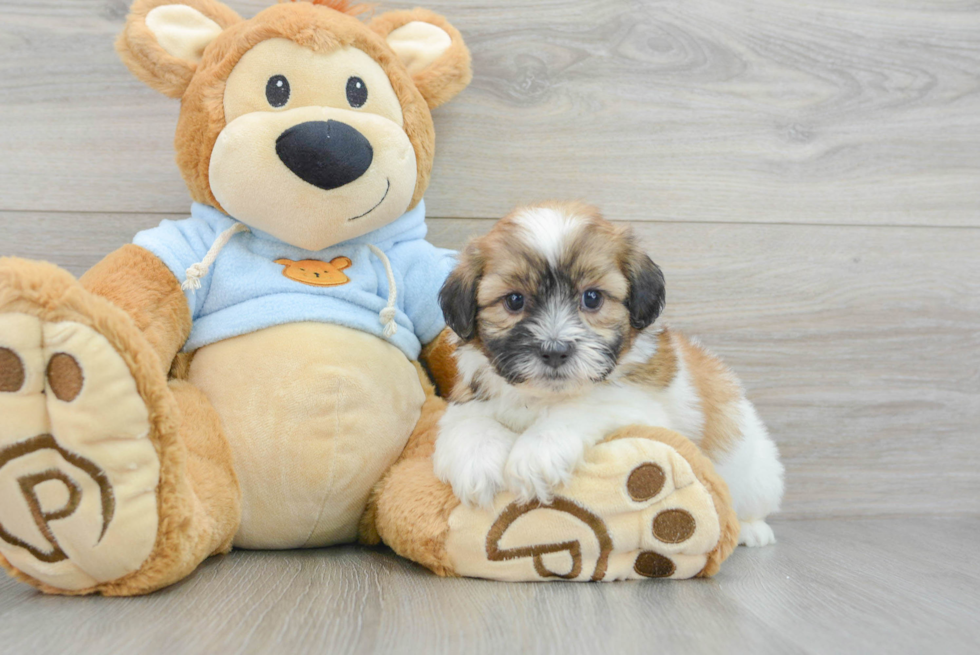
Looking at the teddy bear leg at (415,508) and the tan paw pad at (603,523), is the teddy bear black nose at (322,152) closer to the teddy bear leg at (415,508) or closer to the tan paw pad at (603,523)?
the teddy bear leg at (415,508)

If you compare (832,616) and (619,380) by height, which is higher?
(619,380)

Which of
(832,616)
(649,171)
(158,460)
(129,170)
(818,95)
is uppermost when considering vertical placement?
(818,95)

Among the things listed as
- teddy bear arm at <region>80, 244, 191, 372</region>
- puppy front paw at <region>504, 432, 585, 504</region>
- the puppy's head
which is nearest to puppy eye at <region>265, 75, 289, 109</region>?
teddy bear arm at <region>80, 244, 191, 372</region>

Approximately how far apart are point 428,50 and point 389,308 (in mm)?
655

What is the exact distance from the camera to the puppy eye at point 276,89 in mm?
1649

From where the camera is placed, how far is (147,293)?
162 cm

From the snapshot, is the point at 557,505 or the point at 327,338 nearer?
the point at 557,505

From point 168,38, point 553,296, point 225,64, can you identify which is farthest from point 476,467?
point 168,38

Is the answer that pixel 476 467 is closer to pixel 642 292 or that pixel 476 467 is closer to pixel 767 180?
pixel 642 292

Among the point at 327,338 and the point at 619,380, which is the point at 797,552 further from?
the point at 327,338

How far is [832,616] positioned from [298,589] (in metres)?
0.98

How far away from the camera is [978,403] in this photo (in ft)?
7.80

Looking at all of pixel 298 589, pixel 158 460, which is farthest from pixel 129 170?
pixel 298 589

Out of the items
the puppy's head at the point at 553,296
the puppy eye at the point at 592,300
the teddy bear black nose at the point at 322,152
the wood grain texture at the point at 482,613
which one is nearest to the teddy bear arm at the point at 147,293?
the teddy bear black nose at the point at 322,152
